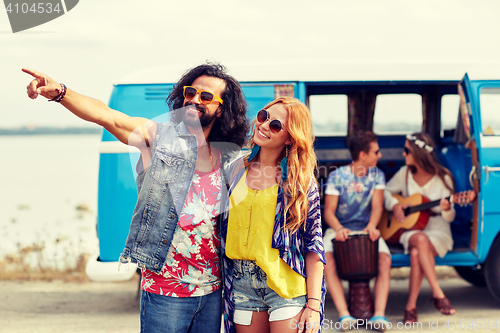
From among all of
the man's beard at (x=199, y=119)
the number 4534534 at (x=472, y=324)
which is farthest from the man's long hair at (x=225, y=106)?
the number 4534534 at (x=472, y=324)

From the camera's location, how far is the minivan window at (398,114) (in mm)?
5586

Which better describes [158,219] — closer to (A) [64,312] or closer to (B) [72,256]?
(A) [64,312]

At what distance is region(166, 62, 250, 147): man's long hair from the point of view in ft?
6.90

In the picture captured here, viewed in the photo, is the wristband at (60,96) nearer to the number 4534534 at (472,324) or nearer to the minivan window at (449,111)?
the number 4534534 at (472,324)

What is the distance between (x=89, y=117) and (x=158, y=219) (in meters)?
0.48

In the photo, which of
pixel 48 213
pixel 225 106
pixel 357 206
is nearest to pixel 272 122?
pixel 225 106

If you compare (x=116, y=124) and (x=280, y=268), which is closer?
(x=116, y=124)

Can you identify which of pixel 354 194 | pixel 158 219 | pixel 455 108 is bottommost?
pixel 354 194

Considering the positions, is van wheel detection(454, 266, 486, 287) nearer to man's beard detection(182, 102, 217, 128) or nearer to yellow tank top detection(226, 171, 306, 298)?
yellow tank top detection(226, 171, 306, 298)

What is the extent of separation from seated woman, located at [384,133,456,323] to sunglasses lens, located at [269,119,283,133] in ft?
9.08

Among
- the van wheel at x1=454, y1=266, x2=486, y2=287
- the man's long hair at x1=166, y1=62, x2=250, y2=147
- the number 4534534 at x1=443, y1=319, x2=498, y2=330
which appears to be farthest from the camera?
the van wheel at x1=454, y1=266, x2=486, y2=287

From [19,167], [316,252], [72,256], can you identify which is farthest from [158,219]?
[19,167]

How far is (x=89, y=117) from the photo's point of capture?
167 centimetres

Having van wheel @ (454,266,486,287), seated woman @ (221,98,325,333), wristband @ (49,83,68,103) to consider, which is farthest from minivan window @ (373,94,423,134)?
wristband @ (49,83,68,103)
